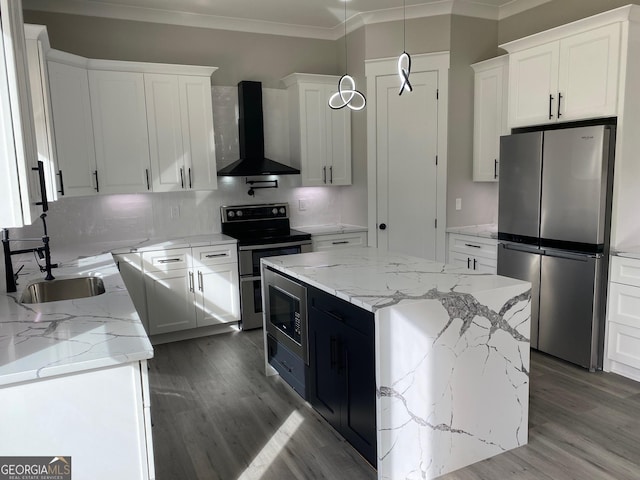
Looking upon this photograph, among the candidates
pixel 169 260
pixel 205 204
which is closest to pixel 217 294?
pixel 169 260

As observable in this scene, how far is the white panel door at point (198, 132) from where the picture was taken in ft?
14.3

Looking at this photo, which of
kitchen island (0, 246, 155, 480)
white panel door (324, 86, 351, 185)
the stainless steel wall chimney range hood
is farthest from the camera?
white panel door (324, 86, 351, 185)

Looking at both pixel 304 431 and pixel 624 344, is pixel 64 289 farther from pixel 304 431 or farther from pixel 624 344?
pixel 624 344

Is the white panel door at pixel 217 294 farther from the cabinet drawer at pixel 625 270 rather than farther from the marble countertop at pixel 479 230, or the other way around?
the cabinet drawer at pixel 625 270

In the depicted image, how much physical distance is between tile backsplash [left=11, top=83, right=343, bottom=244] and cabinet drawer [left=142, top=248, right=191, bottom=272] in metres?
0.54

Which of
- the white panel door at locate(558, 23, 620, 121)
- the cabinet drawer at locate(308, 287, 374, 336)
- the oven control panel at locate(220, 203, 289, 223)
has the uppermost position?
the white panel door at locate(558, 23, 620, 121)

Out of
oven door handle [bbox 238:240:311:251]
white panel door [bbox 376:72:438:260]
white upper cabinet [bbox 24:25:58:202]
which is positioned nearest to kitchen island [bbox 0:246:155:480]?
white upper cabinet [bbox 24:25:58:202]

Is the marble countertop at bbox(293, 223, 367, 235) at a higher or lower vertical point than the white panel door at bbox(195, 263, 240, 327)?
higher

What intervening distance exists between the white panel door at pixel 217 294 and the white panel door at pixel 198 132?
80 cm

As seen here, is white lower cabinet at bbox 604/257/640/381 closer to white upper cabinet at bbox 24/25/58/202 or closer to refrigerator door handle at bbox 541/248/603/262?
refrigerator door handle at bbox 541/248/603/262

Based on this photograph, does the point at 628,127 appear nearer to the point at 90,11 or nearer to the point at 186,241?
the point at 186,241

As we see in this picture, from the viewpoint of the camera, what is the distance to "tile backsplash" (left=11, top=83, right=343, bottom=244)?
4.31 meters

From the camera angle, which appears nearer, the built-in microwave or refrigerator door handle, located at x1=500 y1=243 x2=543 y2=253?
the built-in microwave

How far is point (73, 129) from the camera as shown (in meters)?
3.87
